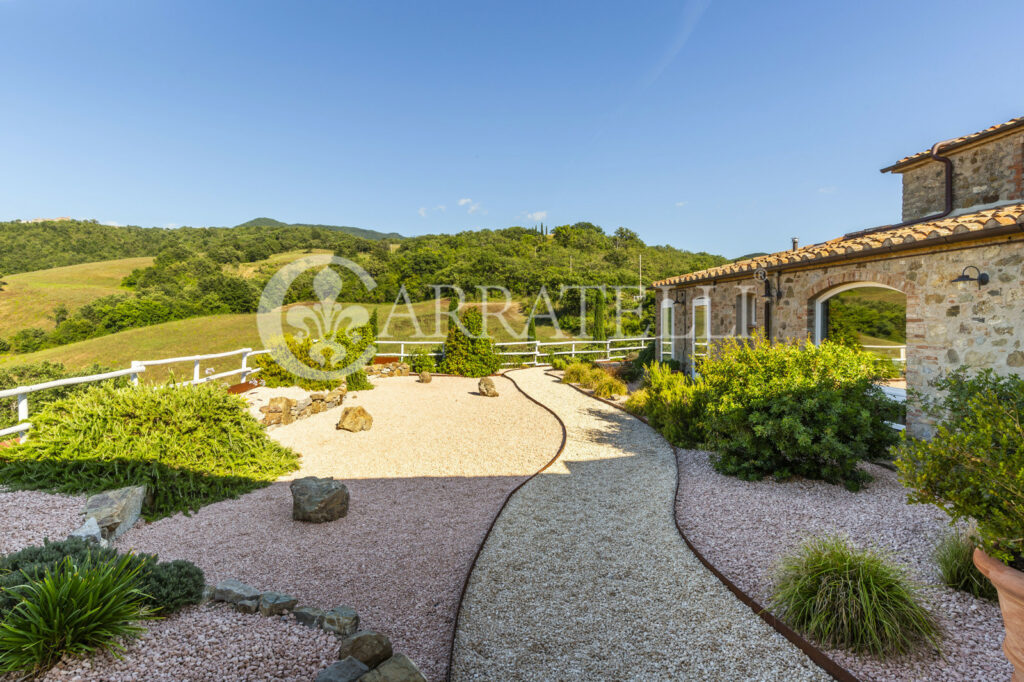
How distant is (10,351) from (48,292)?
9.57 meters

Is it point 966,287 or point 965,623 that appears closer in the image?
point 965,623

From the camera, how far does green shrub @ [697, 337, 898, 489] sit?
14.8 ft

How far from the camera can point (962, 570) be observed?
2.88 m

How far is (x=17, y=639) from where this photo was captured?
1.80 metres

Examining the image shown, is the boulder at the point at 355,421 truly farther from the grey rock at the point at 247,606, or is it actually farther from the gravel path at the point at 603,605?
the grey rock at the point at 247,606

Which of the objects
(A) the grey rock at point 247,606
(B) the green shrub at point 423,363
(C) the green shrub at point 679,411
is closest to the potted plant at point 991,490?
(A) the grey rock at point 247,606

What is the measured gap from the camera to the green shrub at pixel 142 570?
7.38ft

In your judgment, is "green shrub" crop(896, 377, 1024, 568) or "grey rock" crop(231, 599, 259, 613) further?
"grey rock" crop(231, 599, 259, 613)

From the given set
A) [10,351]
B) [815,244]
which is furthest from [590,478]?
[10,351]

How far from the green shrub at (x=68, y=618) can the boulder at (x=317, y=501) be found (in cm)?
195

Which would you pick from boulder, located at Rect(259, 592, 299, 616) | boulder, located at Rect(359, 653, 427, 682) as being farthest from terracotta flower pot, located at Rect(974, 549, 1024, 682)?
boulder, located at Rect(259, 592, 299, 616)

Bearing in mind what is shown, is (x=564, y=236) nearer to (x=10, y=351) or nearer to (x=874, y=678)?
(x=10, y=351)

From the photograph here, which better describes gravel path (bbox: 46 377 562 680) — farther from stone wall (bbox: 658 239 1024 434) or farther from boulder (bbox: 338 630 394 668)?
stone wall (bbox: 658 239 1024 434)

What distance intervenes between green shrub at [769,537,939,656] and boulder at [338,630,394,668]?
7.30ft
